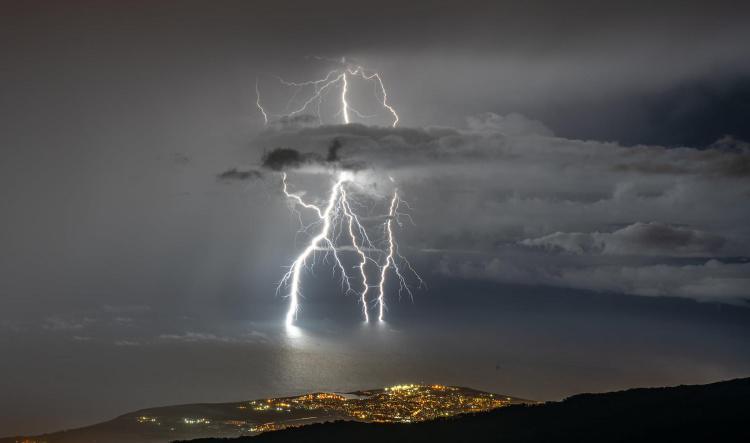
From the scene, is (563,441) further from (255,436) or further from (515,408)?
(255,436)

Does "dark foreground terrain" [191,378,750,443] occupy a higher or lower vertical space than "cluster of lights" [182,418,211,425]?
lower

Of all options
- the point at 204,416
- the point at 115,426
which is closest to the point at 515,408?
the point at 204,416

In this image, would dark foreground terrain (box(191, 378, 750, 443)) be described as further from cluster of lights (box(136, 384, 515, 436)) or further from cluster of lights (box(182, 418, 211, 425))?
cluster of lights (box(182, 418, 211, 425))

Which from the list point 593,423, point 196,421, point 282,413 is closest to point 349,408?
point 282,413

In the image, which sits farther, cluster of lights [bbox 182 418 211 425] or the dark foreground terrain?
cluster of lights [bbox 182 418 211 425]

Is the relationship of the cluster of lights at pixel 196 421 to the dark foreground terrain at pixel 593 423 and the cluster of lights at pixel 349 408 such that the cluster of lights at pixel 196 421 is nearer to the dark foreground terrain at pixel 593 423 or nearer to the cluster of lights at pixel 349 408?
the cluster of lights at pixel 349 408
